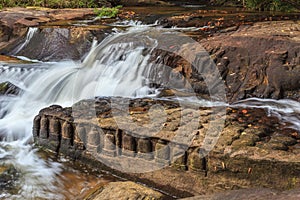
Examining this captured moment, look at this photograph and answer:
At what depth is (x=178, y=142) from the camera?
4188 mm

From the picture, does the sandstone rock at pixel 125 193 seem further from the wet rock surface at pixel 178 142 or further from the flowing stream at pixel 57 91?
the flowing stream at pixel 57 91

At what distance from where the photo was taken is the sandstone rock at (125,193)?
12.3ft

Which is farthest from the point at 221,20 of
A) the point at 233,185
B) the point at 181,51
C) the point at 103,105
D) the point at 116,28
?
the point at 233,185

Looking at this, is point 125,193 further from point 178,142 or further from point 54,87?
point 54,87

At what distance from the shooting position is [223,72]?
21.2 ft

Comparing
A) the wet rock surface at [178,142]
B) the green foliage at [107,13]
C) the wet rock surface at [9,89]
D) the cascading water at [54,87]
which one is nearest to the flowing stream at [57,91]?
the cascading water at [54,87]

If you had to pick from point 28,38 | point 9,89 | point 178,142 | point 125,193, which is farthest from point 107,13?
point 125,193

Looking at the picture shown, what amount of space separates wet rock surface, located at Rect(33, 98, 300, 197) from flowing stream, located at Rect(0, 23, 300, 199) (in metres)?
0.44

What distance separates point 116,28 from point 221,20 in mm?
3193

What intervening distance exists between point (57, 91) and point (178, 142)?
14.0ft

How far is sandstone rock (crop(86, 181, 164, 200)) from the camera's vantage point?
376cm

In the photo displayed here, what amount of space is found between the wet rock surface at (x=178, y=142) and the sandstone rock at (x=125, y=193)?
0.47m

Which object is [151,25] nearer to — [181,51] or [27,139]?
[181,51]

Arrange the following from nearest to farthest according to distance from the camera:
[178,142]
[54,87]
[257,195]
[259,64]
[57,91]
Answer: [257,195]
[178,142]
[259,64]
[57,91]
[54,87]
